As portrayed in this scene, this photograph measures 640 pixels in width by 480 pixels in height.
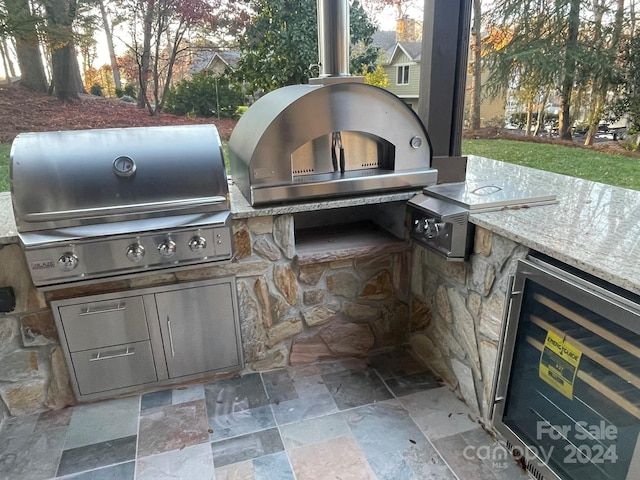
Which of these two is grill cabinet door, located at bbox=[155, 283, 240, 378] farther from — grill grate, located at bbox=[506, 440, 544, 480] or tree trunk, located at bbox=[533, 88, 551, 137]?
tree trunk, located at bbox=[533, 88, 551, 137]

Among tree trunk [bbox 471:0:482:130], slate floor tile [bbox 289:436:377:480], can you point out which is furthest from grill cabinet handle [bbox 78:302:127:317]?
tree trunk [bbox 471:0:482:130]

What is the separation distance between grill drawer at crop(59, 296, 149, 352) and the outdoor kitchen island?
0.24 feet

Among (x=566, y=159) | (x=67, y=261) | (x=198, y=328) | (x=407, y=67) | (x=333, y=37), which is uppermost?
(x=333, y=37)

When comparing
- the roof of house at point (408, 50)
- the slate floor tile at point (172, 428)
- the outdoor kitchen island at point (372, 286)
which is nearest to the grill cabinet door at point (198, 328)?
the outdoor kitchen island at point (372, 286)

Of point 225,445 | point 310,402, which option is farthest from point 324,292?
point 225,445

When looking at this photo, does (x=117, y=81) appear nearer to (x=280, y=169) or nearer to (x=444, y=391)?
(x=280, y=169)

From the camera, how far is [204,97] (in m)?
2.48

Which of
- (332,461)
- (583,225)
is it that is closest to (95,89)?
(332,461)

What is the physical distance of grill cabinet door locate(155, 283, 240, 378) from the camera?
198 centimetres

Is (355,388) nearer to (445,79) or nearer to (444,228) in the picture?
(444,228)

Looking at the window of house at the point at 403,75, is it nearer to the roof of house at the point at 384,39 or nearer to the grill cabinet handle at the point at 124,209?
the roof of house at the point at 384,39

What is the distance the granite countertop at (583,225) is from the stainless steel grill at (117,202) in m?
1.12

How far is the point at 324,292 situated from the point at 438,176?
85 centimetres

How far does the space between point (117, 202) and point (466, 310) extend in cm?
154
